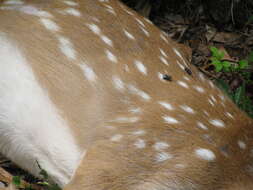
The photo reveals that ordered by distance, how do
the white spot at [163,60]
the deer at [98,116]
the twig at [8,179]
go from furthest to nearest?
the twig at [8,179]
the white spot at [163,60]
the deer at [98,116]

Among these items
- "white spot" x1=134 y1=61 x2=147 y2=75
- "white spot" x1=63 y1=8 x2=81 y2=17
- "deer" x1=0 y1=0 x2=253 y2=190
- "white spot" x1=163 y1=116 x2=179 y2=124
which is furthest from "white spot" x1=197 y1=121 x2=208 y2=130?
"white spot" x1=63 y1=8 x2=81 y2=17

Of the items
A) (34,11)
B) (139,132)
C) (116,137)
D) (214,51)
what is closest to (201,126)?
(139,132)

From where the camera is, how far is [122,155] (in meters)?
2.10

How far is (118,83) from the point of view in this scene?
2287 mm

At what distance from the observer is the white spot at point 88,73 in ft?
7.36

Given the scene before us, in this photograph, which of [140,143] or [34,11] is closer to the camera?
[140,143]

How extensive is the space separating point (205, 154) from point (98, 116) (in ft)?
1.83

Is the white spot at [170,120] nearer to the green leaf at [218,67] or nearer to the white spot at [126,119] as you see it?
the white spot at [126,119]

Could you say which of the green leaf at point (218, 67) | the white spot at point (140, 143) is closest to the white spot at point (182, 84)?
the white spot at point (140, 143)

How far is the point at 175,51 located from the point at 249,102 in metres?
1.20

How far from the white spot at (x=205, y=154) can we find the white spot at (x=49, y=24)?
0.95 m

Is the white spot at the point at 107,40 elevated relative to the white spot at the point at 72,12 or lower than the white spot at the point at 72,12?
lower

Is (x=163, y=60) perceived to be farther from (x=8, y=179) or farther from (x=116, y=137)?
(x=8, y=179)

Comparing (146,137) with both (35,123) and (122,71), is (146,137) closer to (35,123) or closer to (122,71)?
(122,71)
